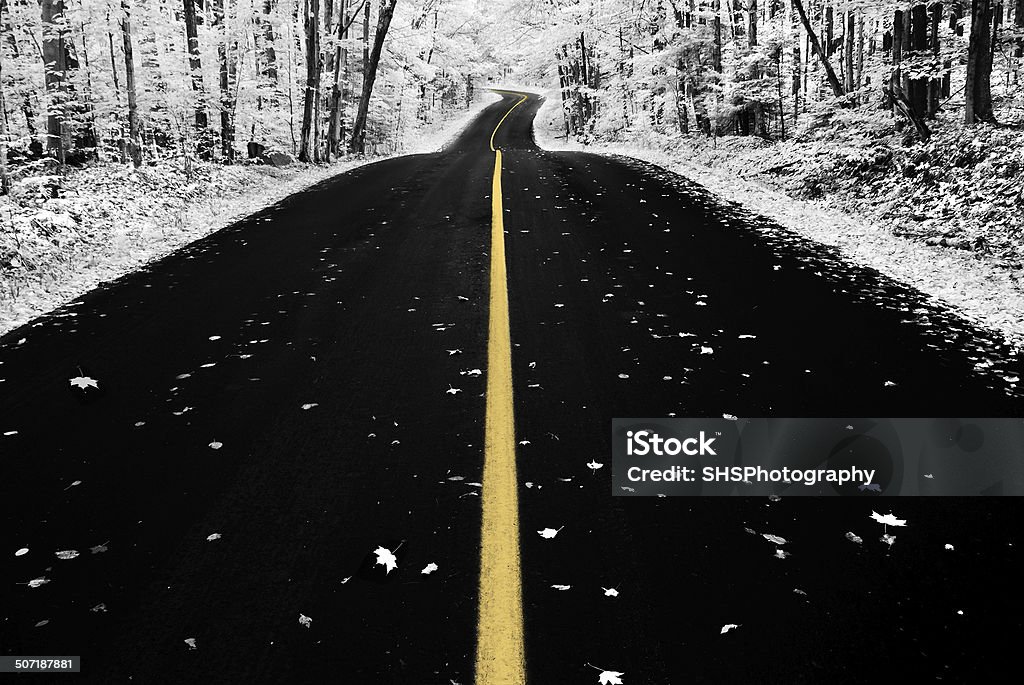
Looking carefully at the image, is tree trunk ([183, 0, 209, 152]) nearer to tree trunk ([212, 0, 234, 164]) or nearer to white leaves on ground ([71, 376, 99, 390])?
tree trunk ([212, 0, 234, 164])

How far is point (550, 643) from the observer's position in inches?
90.0

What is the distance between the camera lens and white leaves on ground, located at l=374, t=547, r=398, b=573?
268cm

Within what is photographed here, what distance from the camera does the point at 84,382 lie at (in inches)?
179

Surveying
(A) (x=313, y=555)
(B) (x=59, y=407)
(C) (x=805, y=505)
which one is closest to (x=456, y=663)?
(A) (x=313, y=555)

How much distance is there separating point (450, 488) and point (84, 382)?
3.10 meters

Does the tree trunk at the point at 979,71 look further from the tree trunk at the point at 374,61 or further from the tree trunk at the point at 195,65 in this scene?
the tree trunk at the point at 374,61

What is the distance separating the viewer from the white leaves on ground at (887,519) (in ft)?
9.57

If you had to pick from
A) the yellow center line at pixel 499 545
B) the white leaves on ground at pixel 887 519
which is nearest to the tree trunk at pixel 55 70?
the yellow center line at pixel 499 545

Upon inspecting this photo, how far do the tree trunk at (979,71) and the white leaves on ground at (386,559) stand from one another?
12.0 m

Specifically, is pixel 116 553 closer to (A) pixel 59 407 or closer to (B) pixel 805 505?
(A) pixel 59 407

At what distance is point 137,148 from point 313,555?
15.1 meters

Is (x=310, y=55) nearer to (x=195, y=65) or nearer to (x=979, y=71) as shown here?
(x=195, y=65)

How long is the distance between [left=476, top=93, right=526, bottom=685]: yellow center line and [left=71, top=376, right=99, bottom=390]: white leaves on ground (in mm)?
2817

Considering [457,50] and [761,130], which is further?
[457,50]
